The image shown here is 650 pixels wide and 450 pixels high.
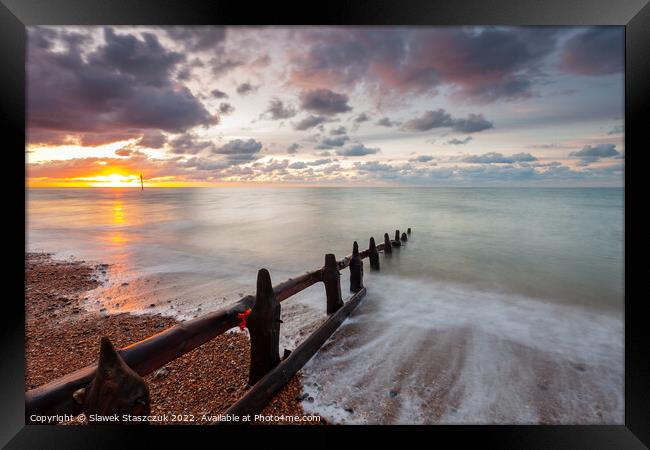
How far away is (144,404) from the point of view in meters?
→ 1.74

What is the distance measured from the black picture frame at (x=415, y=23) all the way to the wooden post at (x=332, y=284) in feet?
7.00

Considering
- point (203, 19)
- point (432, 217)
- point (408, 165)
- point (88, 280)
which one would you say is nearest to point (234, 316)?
point (203, 19)

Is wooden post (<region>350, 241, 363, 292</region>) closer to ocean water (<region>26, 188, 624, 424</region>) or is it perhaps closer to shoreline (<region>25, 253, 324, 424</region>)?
ocean water (<region>26, 188, 624, 424</region>)

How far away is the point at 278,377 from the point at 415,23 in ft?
12.8

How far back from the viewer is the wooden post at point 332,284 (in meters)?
4.60

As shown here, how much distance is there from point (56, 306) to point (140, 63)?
470 cm

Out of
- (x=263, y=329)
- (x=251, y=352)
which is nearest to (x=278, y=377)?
(x=251, y=352)

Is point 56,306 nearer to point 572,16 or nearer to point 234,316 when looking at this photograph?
point 234,316

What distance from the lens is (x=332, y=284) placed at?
468 centimetres

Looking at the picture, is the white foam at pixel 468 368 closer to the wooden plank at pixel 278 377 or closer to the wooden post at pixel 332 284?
the wooden plank at pixel 278 377

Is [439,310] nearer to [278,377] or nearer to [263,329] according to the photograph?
[278,377]

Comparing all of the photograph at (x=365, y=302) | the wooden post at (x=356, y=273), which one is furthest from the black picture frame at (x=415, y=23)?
the wooden post at (x=356, y=273)

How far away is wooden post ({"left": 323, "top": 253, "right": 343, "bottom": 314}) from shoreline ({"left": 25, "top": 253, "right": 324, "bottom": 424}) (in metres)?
1.46

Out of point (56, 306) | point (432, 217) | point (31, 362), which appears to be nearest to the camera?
point (31, 362)
